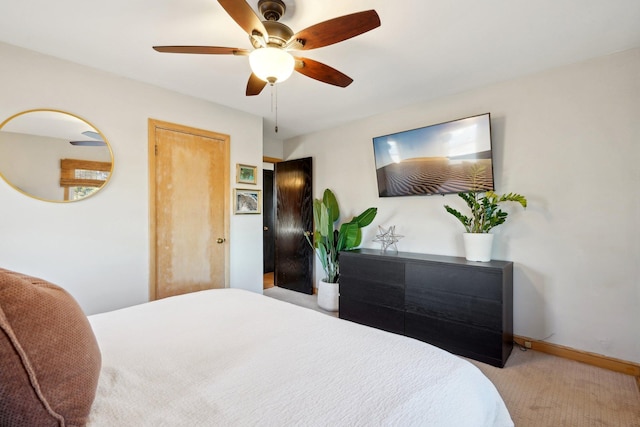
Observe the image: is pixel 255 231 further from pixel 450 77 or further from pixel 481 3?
pixel 481 3

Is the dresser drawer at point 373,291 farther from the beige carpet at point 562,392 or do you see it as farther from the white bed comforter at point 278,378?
the white bed comforter at point 278,378

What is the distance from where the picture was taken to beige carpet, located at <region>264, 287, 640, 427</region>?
1721 mm

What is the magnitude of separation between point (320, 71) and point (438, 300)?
214cm

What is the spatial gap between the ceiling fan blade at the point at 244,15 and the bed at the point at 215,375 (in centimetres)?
133

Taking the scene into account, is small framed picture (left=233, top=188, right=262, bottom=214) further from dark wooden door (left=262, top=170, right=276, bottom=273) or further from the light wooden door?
dark wooden door (left=262, top=170, right=276, bottom=273)

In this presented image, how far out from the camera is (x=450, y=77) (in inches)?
104

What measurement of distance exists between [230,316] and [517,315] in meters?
2.59

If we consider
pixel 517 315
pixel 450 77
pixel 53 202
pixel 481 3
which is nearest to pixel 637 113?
pixel 450 77

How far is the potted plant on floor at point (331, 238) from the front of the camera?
3469 mm

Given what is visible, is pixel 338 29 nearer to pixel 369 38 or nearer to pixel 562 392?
pixel 369 38

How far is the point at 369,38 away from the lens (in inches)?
80.3

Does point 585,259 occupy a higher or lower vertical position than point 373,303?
higher

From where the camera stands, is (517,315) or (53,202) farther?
(517,315)

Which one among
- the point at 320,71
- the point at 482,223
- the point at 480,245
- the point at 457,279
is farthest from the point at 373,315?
the point at 320,71
